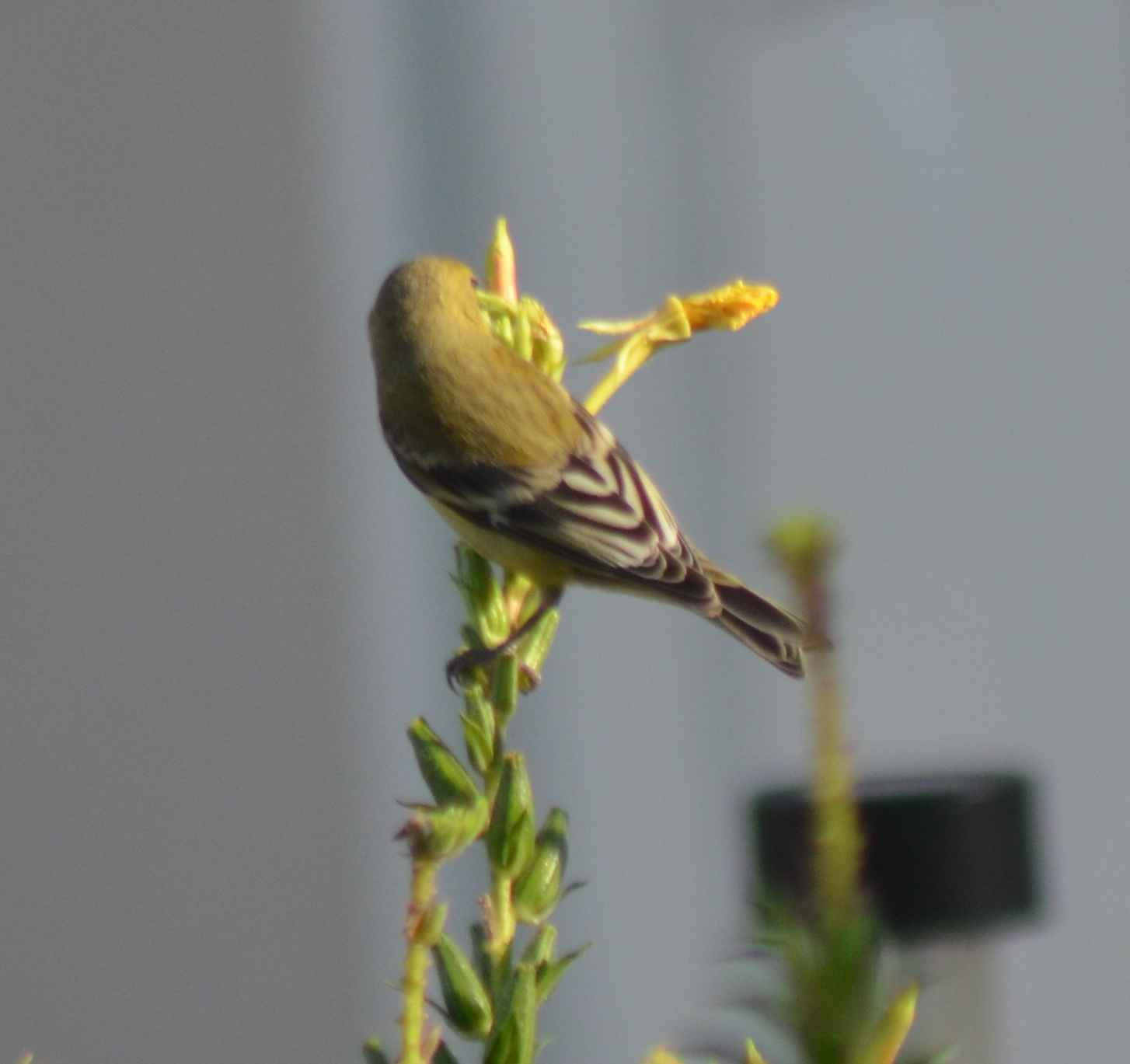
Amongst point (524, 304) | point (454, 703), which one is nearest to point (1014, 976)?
point (454, 703)

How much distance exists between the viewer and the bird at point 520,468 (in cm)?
166

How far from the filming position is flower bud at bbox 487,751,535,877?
1.94 ft

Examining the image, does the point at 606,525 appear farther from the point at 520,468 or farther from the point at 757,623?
the point at 757,623

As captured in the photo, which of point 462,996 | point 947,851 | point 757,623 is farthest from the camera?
point 757,623

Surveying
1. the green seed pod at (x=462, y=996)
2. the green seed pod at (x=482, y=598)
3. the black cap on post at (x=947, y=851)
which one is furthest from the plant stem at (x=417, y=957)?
the black cap on post at (x=947, y=851)

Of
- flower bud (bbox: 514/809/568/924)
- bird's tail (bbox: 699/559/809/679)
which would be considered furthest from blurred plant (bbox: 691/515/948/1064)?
bird's tail (bbox: 699/559/809/679)

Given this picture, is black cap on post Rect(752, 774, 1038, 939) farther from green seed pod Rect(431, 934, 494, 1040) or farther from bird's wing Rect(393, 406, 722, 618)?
green seed pod Rect(431, 934, 494, 1040)

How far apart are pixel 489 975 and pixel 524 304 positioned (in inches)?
18.1

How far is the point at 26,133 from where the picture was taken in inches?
175

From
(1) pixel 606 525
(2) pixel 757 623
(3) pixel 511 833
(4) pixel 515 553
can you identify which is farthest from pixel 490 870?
(1) pixel 606 525

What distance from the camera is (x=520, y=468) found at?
193 cm

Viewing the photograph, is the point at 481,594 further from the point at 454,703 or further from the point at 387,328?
the point at 454,703

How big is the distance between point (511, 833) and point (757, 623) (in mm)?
1054

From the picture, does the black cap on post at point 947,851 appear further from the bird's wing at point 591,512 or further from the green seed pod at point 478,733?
the green seed pod at point 478,733
